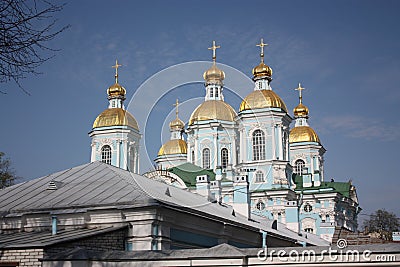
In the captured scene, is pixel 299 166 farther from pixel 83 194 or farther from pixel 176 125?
pixel 83 194

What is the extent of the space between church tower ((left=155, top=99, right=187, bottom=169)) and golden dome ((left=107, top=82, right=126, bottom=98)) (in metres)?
5.57

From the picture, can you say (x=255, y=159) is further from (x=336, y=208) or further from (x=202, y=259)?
(x=202, y=259)

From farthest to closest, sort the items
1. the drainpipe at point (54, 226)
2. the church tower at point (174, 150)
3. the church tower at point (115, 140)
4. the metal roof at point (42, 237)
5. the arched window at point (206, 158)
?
the church tower at point (174, 150) < the church tower at point (115, 140) < the arched window at point (206, 158) < the drainpipe at point (54, 226) < the metal roof at point (42, 237)

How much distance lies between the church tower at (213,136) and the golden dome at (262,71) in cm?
386

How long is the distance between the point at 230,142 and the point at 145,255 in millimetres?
41771

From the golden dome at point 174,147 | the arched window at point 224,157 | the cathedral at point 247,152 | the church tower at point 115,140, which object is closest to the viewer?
the cathedral at point 247,152

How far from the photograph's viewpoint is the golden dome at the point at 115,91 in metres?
58.7

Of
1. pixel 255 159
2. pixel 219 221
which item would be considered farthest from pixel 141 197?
pixel 255 159

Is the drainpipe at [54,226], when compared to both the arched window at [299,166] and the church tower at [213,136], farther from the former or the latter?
the arched window at [299,166]

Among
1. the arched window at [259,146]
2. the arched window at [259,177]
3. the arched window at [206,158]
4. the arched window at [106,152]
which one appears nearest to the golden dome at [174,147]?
the arched window at [106,152]

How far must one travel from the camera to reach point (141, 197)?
47.4 ft

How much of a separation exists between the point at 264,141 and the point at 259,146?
58 centimetres

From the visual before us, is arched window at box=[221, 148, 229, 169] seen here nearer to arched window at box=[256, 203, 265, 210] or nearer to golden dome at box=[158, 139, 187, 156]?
arched window at box=[256, 203, 265, 210]

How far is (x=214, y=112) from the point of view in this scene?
52188mm
